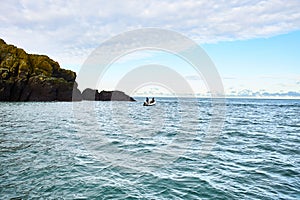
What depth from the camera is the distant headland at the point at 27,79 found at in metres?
79.5

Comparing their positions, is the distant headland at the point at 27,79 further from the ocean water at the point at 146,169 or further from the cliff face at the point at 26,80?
the ocean water at the point at 146,169

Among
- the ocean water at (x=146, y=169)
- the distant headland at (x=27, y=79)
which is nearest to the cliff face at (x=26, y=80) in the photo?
the distant headland at (x=27, y=79)

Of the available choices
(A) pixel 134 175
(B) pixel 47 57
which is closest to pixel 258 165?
(A) pixel 134 175

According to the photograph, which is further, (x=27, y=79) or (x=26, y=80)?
(x=27, y=79)

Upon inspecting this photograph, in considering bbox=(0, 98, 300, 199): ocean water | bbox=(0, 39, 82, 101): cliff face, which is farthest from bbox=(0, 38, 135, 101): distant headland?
bbox=(0, 98, 300, 199): ocean water

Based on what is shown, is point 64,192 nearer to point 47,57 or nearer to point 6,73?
point 6,73

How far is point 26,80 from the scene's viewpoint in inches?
3270

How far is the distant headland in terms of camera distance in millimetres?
79500

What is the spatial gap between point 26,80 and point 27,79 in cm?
91

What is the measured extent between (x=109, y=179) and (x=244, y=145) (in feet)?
33.2

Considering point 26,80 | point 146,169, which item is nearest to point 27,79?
point 26,80

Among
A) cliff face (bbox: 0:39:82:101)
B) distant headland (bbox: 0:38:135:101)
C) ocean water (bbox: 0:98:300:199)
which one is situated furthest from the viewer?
distant headland (bbox: 0:38:135:101)

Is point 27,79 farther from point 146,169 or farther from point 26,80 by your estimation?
point 146,169

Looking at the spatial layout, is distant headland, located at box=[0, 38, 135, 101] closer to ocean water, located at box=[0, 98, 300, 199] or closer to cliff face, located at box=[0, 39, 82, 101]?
cliff face, located at box=[0, 39, 82, 101]
